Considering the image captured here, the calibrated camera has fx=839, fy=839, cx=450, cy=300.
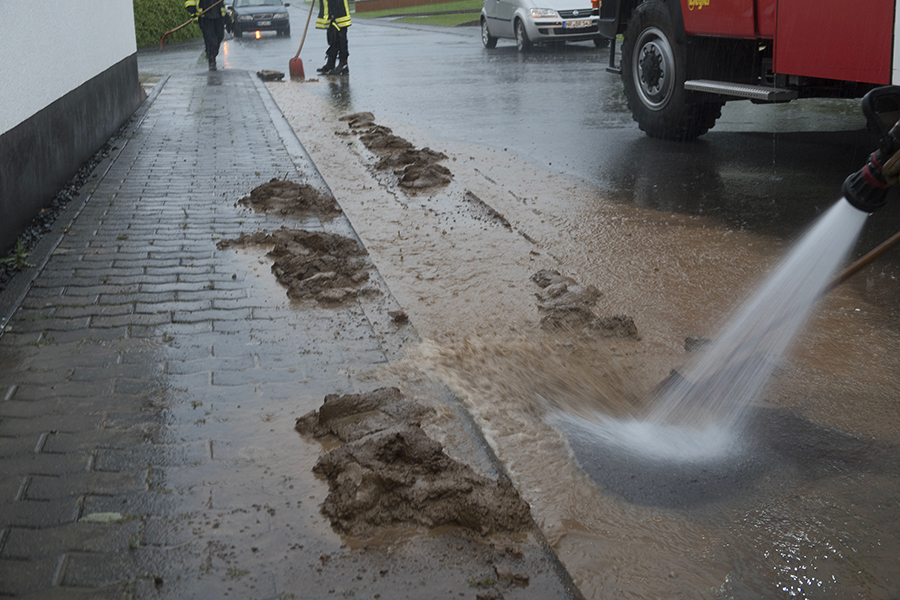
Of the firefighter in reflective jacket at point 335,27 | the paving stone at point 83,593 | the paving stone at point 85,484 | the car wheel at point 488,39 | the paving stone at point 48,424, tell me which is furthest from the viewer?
the car wheel at point 488,39

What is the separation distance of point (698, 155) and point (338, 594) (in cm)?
732

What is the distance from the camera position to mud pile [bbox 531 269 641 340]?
4.49 m

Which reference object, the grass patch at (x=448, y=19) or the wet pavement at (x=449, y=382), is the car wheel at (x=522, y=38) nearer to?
the grass patch at (x=448, y=19)

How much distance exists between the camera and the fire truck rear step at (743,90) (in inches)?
280

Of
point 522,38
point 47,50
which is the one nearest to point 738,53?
point 47,50

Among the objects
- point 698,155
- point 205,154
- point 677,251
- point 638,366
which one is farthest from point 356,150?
point 638,366

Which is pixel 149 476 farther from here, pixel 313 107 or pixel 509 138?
pixel 313 107

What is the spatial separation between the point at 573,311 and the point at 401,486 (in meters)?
1.96

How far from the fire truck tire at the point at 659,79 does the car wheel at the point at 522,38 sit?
10.4 meters

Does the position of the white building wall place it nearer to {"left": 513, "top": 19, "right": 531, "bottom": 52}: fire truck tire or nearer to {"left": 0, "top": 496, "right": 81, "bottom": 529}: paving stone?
{"left": 0, "top": 496, "right": 81, "bottom": 529}: paving stone

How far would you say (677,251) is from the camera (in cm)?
584

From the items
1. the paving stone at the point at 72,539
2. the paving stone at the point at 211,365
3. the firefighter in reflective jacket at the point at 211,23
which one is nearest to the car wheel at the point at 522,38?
the firefighter in reflective jacket at the point at 211,23

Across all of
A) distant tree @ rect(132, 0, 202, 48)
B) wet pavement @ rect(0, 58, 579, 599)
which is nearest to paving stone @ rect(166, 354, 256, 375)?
wet pavement @ rect(0, 58, 579, 599)

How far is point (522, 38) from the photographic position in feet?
65.1
